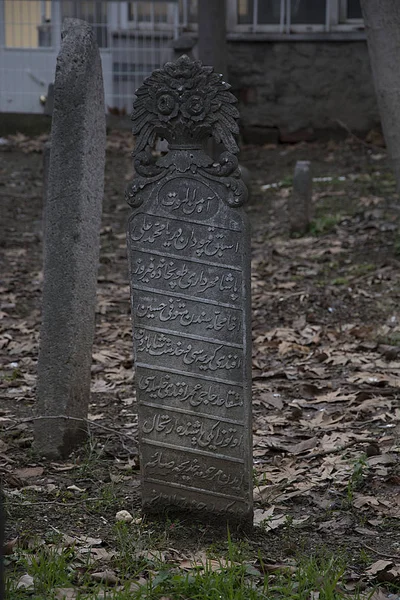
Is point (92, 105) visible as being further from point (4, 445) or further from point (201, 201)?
point (4, 445)

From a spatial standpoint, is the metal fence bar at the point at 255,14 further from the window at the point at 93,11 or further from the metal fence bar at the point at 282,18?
the window at the point at 93,11

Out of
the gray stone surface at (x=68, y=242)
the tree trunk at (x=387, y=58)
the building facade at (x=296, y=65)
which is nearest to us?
the gray stone surface at (x=68, y=242)

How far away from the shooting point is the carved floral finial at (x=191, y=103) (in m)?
4.05

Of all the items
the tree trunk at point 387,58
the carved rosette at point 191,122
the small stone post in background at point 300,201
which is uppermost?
the tree trunk at point 387,58

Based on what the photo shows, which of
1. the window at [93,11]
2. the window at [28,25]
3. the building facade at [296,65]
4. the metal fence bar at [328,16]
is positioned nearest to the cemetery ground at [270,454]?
the building facade at [296,65]

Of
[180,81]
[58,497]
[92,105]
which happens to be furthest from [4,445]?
[180,81]

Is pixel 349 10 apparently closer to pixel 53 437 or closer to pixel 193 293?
pixel 53 437

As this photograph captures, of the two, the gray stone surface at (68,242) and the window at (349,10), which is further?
the window at (349,10)

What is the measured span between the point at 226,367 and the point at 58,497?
1.07 metres

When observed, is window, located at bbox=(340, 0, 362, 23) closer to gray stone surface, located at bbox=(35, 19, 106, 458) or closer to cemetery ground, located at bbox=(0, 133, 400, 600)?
cemetery ground, located at bbox=(0, 133, 400, 600)

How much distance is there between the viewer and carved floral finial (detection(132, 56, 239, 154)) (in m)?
4.05

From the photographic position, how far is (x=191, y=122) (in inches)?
159

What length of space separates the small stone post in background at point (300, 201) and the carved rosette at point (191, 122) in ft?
22.0

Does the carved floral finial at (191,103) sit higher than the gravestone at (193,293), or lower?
higher
